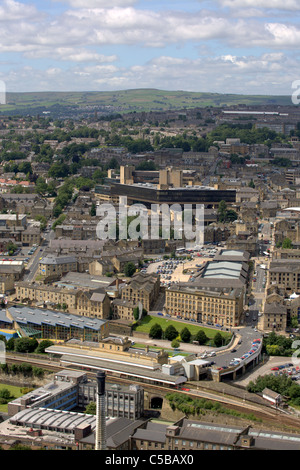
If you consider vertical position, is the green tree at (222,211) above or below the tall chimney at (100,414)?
above

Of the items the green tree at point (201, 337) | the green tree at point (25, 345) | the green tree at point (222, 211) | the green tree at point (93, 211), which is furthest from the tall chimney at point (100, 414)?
the green tree at point (93, 211)

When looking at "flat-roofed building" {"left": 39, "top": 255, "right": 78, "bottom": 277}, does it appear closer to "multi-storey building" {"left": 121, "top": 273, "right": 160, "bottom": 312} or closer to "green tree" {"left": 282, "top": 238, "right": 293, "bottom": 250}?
"multi-storey building" {"left": 121, "top": 273, "right": 160, "bottom": 312}

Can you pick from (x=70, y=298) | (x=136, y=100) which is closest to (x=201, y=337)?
(x=70, y=298)

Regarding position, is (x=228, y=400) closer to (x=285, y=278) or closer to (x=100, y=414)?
(x=100, y=414)

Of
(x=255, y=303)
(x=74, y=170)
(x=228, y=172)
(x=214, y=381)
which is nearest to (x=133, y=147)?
(x=74, y=170)

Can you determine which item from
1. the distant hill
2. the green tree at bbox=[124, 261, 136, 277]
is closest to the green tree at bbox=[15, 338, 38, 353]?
the green tree at bbox=[124, 261, 136, 277]

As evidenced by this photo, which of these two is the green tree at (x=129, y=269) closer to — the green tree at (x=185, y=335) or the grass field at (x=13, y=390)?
the green tree at (x=185, y=335)

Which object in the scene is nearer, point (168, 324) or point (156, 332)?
point (156, 332)
